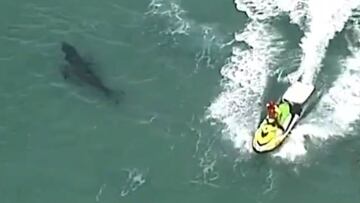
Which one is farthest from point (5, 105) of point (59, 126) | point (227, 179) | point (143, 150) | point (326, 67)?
point (326, 67)

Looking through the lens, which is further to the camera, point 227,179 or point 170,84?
point 170,84

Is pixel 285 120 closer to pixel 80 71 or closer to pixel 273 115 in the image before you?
pixel 273 115

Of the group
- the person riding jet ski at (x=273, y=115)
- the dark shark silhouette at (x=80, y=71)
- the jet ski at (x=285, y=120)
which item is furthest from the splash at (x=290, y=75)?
the dark shark silhouette at (x=80, y=71)

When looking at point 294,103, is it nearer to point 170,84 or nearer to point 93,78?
point 170,84

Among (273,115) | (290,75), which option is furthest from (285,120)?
(290,75)

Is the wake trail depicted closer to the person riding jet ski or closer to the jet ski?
the jet ski
